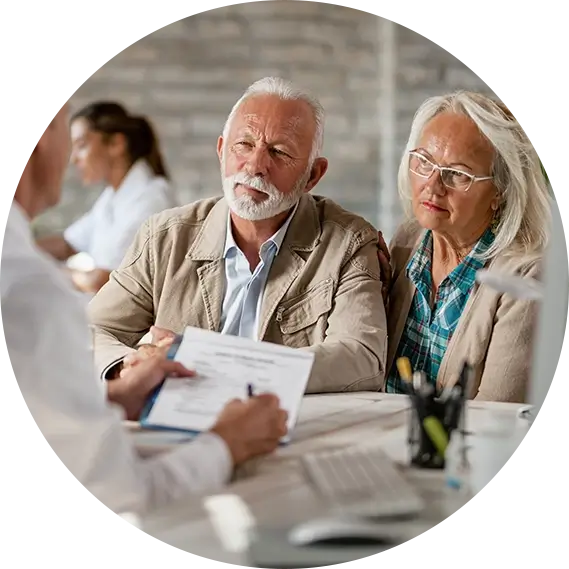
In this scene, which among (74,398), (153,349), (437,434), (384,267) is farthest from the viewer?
A: (384,267)

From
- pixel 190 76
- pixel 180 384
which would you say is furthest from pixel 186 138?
pixel 180 384

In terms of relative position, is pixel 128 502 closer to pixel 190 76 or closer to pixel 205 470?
pixel 205 470

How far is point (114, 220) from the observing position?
6.68 ft

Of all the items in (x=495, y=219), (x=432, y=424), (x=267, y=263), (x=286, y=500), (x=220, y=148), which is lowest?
(x=286, y=500)

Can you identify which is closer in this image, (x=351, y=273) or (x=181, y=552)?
(x=181, y=552)

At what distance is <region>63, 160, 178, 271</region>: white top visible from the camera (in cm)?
195

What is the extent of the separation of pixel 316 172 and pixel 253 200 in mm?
147

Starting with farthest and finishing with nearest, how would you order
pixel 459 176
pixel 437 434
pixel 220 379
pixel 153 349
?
pixel 459 176
pixel 153 349
pixel 220 379
pixel 437 434

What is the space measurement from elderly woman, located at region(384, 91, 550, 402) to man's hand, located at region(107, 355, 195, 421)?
43cm

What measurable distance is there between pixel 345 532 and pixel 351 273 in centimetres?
61

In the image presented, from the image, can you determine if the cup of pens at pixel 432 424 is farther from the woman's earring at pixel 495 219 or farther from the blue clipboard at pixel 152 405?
the woman's earring at pixel 495 219

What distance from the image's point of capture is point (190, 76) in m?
1.98

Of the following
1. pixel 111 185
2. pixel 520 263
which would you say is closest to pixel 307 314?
pixel 520 263

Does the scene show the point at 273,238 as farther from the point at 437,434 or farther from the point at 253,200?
the point at 437,434
